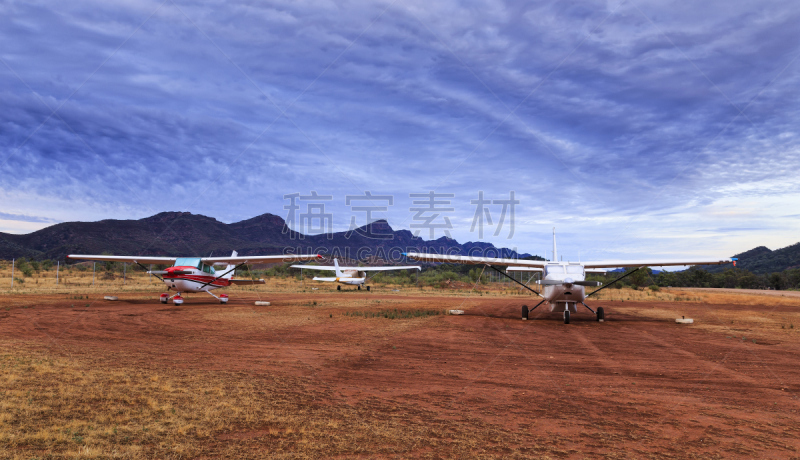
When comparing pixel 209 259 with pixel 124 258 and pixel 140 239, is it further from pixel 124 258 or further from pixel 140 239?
pixel 140 239

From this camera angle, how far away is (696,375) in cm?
809

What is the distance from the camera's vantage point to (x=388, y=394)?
650 centimetres

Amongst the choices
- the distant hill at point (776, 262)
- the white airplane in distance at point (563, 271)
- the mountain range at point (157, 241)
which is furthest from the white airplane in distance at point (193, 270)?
the distant hill at point (776, 262)

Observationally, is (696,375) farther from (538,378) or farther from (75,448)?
(75,448)

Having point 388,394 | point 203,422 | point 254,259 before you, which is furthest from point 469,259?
point 203,422

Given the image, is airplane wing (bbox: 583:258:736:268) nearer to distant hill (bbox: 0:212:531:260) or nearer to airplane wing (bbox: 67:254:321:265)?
airplane wing (bbox: 67:254:321:265)

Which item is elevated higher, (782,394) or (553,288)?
(553,288)

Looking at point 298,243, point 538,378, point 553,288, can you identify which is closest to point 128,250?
point 298,243

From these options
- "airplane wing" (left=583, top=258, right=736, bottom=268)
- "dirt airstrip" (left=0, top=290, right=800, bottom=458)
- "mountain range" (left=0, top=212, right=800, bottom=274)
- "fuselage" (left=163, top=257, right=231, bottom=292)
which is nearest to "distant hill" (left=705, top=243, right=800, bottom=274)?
"mountain range" (left=0, top=212, right=800, bottom=274)

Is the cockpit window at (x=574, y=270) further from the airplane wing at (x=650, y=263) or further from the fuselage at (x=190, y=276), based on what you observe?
the fuselage at (x=190, y=276)

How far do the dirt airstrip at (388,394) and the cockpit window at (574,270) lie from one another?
3.65 meters

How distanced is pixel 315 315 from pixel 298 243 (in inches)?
5108

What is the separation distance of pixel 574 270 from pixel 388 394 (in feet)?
39.2

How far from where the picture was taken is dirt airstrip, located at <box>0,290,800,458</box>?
4492mm
